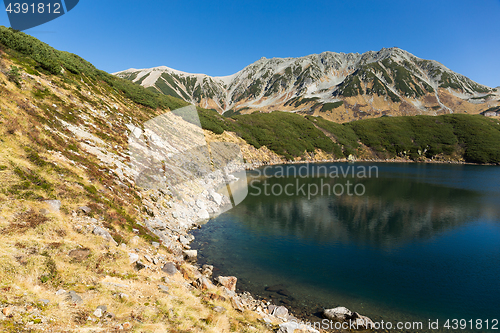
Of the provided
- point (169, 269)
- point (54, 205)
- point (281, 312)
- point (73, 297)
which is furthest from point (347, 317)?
point (54, 205)

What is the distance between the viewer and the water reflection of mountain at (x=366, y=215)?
100 ft

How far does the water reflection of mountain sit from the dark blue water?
0.16 meters

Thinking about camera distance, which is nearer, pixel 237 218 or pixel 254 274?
pixel 254 274

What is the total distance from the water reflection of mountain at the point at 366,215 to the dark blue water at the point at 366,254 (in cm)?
16

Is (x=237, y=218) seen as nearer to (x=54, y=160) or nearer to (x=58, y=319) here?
(x=54, y=160)

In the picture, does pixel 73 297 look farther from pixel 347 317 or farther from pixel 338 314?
pixel 347 317

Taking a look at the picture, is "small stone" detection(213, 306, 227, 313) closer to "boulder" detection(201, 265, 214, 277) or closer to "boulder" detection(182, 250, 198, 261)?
"boulder" detection(201, 265, 214, 277)

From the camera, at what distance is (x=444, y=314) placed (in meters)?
16.6

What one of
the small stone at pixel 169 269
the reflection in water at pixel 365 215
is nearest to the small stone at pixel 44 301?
the small stone at pixel 169 269

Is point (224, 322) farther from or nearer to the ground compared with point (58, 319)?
nearer to the ground

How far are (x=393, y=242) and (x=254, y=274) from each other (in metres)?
19.0

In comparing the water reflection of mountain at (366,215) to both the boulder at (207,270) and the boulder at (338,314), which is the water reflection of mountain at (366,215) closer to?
the boulder at (207,270)

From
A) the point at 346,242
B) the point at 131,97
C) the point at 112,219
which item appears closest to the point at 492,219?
the point at 346,242

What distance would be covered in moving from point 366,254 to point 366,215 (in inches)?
583
